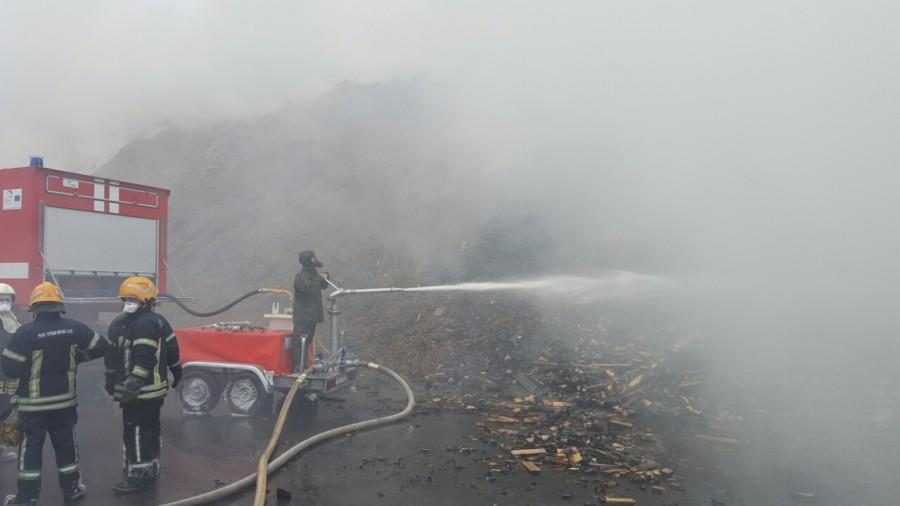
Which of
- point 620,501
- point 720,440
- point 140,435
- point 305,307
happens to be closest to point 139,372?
point 140,435

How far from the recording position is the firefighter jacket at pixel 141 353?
4871mm

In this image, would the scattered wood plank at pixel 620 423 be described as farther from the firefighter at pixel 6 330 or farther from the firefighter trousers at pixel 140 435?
the firefighter at pixel 6 330

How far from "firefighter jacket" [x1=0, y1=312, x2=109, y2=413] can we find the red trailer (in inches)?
161

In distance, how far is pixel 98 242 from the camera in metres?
8.98

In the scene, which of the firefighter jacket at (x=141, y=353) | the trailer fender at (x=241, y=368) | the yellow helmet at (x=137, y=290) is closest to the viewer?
the firefighter jacket at (x=141, y=353)

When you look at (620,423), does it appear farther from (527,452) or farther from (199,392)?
(199,392)

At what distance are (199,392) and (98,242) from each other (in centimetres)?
295

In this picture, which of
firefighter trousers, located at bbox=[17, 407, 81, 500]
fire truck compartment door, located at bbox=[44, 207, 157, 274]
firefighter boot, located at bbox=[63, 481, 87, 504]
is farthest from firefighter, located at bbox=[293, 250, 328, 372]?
fire truck compartment door, located at bbox=[44, 207, 157, 274]

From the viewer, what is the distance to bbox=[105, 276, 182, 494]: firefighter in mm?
4879

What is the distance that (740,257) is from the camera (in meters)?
9.68

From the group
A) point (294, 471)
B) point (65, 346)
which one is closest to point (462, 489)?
point (294, 471)

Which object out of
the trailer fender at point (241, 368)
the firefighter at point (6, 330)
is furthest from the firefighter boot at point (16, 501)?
the trailer fender at point (241, 368)

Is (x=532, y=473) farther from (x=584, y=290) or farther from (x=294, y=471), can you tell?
(x=584, y=290)

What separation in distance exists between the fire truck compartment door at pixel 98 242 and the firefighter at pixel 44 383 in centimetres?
416
